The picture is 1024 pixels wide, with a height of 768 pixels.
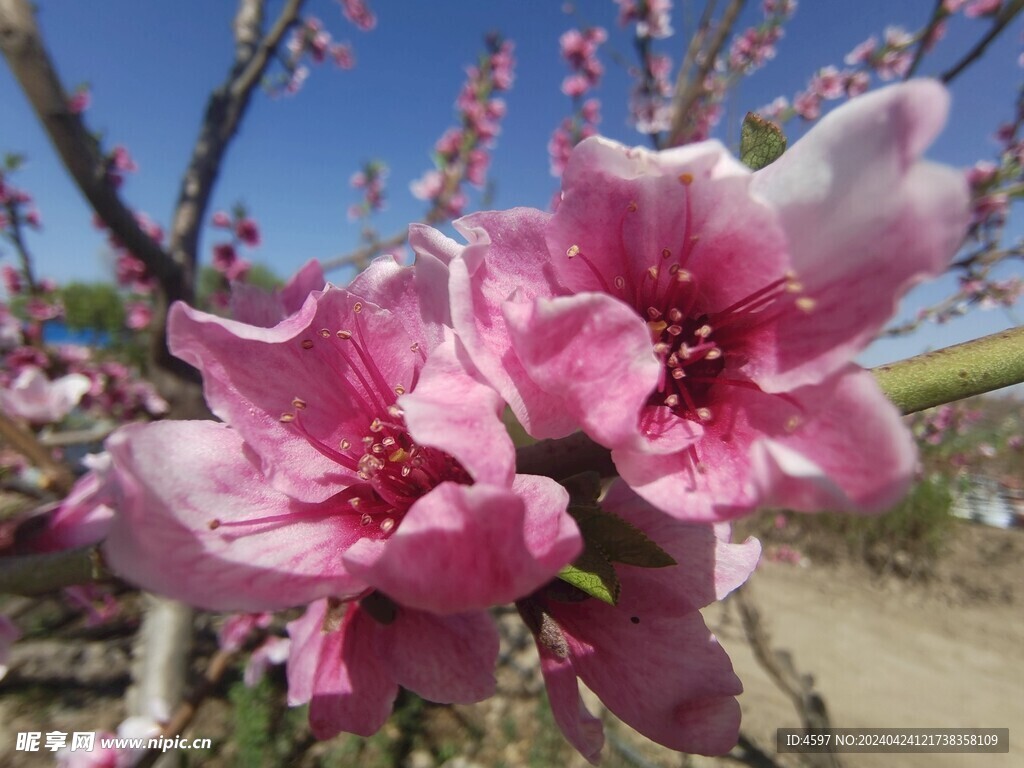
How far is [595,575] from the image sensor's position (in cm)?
51

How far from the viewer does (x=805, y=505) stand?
0.41m

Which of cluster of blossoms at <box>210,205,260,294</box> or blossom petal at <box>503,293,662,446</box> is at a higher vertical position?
cluster of blossoms at <box>210,205,260,294</box>

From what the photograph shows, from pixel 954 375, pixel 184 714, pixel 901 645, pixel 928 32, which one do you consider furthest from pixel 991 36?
pixel 901 645

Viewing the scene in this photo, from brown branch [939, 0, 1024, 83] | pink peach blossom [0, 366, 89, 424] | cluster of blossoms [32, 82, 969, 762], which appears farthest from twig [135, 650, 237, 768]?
brown branch [939, 0, 1024, 83]

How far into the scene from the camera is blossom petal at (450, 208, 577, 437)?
0.52m

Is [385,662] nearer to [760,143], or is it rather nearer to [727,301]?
[727,301]

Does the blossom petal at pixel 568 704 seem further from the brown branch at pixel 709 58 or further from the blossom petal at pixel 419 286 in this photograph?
the brown branch at pixel 709 58

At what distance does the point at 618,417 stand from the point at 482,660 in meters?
0.33

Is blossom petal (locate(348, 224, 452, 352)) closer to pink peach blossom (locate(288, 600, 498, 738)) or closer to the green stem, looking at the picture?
pink peach blossom (locate(288, 600, 498, 738))

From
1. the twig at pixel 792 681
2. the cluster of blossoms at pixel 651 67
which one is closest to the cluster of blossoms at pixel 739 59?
the cluster of blossoms at pixel 651 67

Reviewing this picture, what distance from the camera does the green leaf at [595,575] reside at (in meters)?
0.51

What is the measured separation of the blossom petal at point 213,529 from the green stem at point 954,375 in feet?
1.95

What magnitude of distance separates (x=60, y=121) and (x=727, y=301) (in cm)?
213

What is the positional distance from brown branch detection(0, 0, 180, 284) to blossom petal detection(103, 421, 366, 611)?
1.80m
